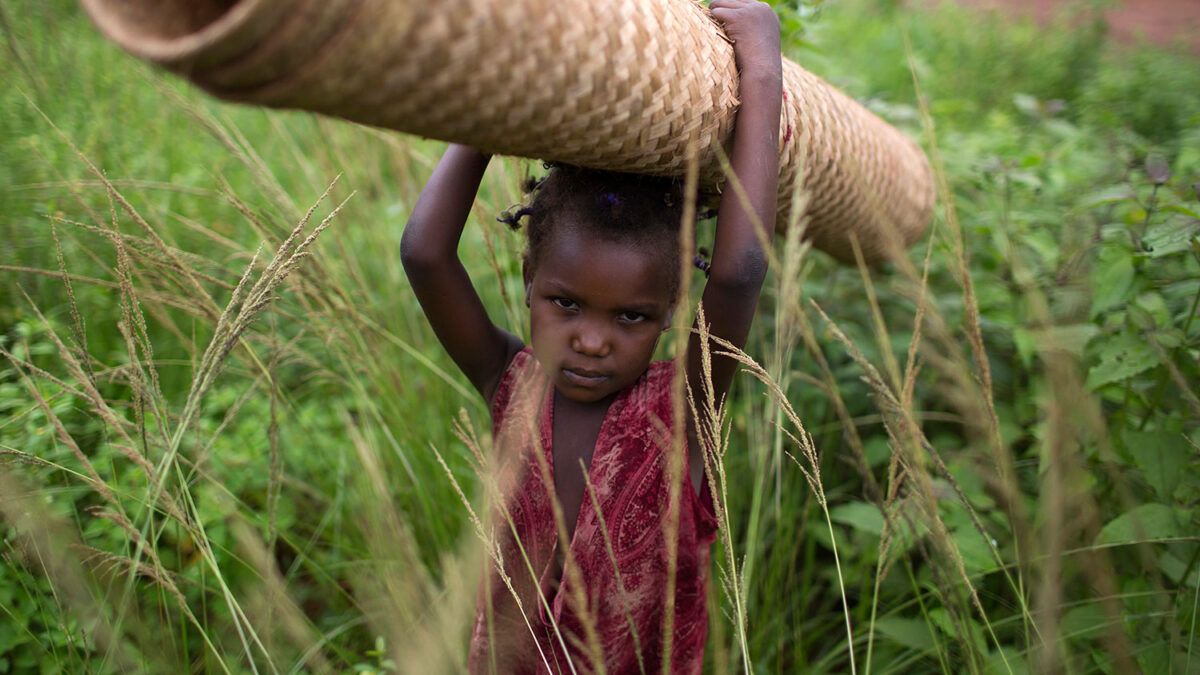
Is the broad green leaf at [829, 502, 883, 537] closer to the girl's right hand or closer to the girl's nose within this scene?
the girl's nose

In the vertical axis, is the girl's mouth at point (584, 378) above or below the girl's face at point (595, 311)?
below

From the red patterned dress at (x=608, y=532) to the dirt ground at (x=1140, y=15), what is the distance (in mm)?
6128

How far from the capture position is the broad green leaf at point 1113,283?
1555 mm

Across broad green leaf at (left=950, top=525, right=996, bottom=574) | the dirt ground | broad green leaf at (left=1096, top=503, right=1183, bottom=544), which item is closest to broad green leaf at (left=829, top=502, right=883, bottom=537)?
broad green leaf at (left=950, top=525, right=996, bottom=574)

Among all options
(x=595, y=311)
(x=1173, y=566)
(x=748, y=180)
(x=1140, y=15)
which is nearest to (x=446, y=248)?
(x=595, y=311)

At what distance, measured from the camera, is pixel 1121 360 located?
1494mm

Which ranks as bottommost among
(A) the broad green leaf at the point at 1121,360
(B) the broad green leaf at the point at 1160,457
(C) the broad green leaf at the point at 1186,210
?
(B) the broad green leaf at the point at 1160,457

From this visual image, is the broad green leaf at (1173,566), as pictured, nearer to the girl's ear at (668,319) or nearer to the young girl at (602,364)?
the young girl at (602,364)

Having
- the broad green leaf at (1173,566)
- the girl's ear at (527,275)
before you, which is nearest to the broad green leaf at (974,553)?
the broad green leaf at (1173,566)

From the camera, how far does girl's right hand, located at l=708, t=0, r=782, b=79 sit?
1111 millimetres

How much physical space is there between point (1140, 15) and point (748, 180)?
865cm

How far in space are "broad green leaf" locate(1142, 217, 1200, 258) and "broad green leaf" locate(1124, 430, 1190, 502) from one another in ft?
1.22

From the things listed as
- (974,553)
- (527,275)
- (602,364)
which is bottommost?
(974,553)

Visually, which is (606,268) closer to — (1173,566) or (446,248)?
(446,248)
